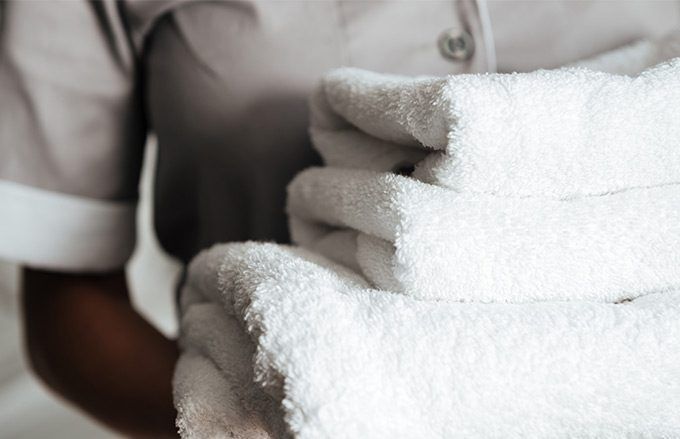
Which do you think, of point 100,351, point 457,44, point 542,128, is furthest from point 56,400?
point 542,128

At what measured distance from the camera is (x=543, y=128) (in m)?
0.28

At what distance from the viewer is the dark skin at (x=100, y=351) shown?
0.53 metres

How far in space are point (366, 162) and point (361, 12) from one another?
0.59 feet

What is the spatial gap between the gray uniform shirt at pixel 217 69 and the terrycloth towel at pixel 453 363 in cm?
23

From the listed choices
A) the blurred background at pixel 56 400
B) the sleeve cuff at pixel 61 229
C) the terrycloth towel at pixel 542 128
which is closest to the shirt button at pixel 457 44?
the terrycloth towel at pixel 542 128

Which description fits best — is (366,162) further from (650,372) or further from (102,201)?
(102,201)

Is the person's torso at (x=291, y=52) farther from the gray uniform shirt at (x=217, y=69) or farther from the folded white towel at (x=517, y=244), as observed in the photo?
the folded white towel at (x=517, y=244)

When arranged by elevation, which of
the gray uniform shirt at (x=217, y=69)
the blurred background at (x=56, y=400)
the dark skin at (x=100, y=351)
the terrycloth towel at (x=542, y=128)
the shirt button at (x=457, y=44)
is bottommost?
the blurred background at (x=56, y=400)

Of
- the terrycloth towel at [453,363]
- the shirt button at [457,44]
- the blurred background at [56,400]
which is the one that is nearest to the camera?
the terrycloth towel at [453,363]

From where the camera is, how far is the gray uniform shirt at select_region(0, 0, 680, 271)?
1.65 ft

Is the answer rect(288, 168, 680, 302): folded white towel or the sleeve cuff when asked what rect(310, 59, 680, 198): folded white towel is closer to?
rect(288, 168, 680, 302): folded white towel

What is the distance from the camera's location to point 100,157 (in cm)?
58

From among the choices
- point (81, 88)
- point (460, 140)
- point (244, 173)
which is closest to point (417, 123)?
point (460, 140)

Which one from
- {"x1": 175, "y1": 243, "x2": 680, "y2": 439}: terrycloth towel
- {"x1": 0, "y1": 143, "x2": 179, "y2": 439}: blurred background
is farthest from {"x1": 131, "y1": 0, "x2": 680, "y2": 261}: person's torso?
{"x1": 0, "y1": 143, "x2": 179, "y2": 439}: blurred background
